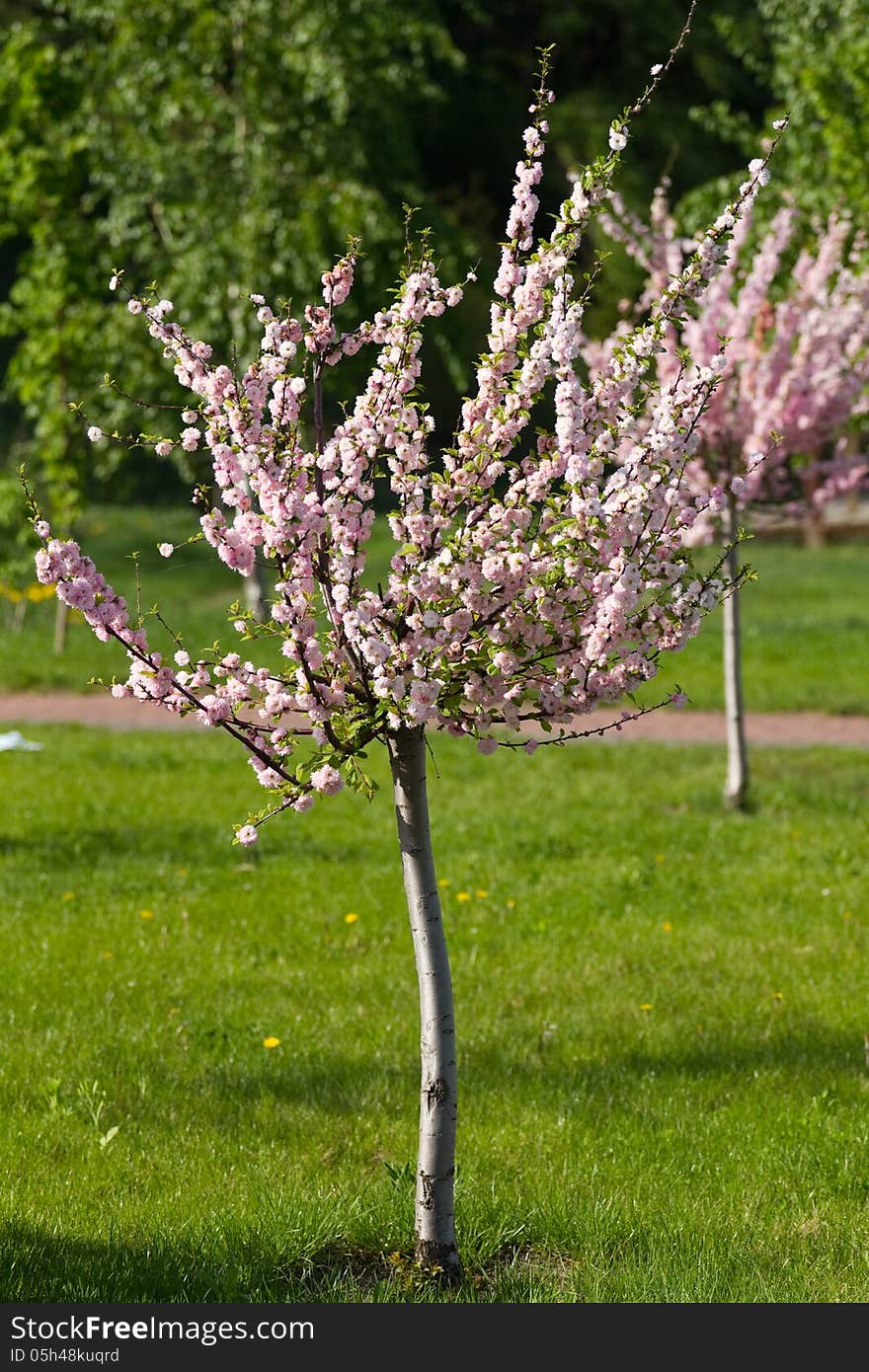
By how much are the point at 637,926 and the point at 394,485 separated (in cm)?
432

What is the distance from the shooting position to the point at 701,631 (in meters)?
20.5

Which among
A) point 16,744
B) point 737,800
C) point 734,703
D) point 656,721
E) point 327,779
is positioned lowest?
point 737,800

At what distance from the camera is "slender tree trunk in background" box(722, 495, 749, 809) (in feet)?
33.7

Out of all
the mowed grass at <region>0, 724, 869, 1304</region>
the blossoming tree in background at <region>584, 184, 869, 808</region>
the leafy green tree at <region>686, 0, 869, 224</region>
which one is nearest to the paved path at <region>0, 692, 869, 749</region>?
the mowed grass at <region>0, 724, 869, 1304</region>

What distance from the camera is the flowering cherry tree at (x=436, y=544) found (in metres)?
4.01

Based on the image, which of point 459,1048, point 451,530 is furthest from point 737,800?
point 451,530

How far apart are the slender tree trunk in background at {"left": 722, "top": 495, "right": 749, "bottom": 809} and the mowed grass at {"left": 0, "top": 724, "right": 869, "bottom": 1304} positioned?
22 cm

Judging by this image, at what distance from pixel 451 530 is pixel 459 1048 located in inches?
112

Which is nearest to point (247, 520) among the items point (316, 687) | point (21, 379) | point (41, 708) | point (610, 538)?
point (316, 687)

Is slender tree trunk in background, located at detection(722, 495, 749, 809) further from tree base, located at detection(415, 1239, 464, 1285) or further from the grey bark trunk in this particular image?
the grey bark trunk

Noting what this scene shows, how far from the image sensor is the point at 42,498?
21.9 meters

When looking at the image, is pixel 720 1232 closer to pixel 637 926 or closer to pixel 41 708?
pixel 637 926

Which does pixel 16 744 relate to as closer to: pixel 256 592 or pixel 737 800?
pixel 737 800

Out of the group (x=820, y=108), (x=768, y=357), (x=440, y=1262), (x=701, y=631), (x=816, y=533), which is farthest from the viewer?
(x=816, y=533)
